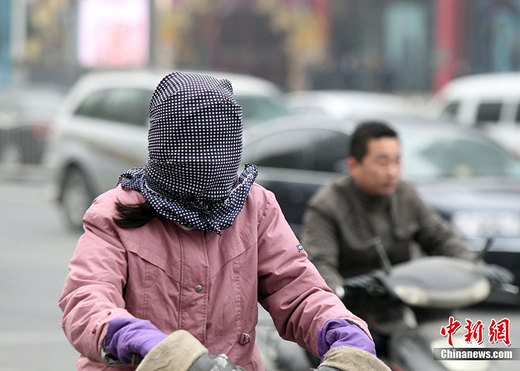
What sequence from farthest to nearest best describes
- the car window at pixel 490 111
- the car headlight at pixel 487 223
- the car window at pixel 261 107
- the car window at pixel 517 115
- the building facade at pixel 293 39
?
the building facade at pixel 293 39, the car window at pixel 490 111, the car window at pixel 517 115, the car window at pixel 261 107, the car headlight at pixel 487 223

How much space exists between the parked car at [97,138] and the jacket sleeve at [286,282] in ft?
31.2

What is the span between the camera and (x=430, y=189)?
8172mm

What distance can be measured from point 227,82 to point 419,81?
3263 cm

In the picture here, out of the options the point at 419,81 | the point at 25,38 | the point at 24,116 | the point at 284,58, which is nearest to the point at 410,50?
the point at 419,81

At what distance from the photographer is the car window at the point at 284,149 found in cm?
885

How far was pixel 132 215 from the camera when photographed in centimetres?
241

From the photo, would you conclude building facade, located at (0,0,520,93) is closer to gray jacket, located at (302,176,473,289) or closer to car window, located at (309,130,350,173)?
car window, located at (309,130,350,173)

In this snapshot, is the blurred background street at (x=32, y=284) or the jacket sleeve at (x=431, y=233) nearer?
the jacket sleeve at (x=431, y=233)

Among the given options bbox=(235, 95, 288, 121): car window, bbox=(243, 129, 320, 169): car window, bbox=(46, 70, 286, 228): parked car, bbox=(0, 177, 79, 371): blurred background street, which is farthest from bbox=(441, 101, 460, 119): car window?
bbox=(243, 129, 320, 169): car window

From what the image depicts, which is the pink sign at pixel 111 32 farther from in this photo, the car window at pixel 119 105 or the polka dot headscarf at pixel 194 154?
the polka dot headscarf at pixel 194 154

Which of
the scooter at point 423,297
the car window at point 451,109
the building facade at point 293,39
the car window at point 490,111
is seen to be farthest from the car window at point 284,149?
the building facade at point 293,39

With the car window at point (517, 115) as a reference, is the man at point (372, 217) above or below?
above

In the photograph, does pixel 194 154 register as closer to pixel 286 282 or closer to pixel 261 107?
pixel 286 282

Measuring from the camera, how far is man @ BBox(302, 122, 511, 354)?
4688mm
